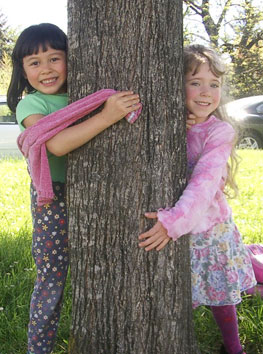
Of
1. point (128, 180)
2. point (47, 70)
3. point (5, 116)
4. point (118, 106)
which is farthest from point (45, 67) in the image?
point (5, 116)

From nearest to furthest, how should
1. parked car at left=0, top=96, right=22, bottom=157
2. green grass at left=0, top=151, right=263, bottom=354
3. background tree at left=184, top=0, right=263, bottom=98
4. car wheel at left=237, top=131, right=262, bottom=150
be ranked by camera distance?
green grass at left=0, top=151, right=263, bottom=354 → parked car at left=0, top=96, right=22, bottom=157 → car wheel at left=237, top=131, right=262, bottom=150 → background tree at left=184, top=0, right=263, bottom=98

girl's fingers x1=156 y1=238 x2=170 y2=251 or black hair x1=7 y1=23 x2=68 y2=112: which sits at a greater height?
black hair x1=7 y1=23 x2=68 y2=112

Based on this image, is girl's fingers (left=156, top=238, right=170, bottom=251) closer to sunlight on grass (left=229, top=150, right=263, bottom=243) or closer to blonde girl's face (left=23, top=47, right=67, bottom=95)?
blonde girl's face (left=23, top=47, right=67, bottom=95)

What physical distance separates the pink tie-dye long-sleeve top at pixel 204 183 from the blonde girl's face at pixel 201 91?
0.08m

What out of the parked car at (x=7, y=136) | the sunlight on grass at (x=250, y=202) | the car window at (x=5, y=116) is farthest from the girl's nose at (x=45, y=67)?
the car window at (x=5, y=116)

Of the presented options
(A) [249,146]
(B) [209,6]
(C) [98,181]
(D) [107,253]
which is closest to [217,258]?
(D) [107,253]

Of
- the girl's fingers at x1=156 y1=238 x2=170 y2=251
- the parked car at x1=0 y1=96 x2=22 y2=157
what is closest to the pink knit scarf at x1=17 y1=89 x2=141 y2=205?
the girl's fingers at x1=156 y1=238 x2=170 y2=251

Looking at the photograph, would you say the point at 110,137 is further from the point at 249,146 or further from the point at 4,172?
the point at 249,146

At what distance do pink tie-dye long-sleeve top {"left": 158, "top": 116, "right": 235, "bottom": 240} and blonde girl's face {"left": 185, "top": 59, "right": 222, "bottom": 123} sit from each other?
0.25ft

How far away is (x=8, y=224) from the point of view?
4.39m

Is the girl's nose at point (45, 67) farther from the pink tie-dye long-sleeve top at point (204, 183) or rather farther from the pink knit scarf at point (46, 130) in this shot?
the pink tie-dye long-sleeve top at point (204, 183)

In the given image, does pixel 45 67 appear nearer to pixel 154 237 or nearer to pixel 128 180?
pixel 128 180

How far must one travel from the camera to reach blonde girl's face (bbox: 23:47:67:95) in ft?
6.96

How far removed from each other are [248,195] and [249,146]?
4690mm
